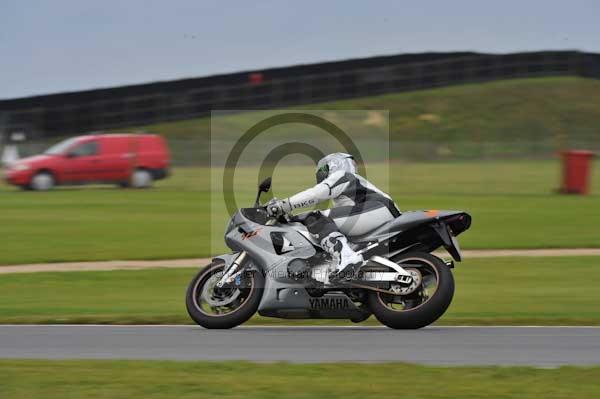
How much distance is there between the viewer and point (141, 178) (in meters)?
31.8

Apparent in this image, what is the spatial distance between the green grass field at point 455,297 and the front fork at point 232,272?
3.33 ft

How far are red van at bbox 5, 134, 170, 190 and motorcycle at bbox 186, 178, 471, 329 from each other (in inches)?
829

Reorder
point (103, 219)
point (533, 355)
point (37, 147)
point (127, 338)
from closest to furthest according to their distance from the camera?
1. point (533, 355)
2. point (127, 338)
3. point (103, 219)
4. point (37, 147)

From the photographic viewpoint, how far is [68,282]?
49.8ft

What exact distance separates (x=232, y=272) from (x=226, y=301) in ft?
0.87

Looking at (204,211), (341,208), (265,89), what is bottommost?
(341,208)

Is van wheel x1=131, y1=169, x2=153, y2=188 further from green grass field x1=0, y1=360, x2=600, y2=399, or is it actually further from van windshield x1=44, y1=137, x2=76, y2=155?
green grass field x1=0, y1=360, x2=600, y2=399

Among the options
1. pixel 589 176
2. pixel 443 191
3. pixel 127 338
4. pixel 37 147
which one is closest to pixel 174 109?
pixel 37 147

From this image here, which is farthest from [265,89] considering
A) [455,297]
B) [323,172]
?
[323,172]

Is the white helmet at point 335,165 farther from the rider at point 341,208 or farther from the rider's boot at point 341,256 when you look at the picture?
the rider's boot at point 341,256

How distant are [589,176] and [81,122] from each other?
19.1 meters

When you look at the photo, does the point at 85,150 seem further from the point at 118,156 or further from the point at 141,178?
the point at 141,178

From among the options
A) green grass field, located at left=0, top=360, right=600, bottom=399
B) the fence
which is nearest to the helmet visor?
green grass field, located at left=0, top=360, right=600, bottom=399

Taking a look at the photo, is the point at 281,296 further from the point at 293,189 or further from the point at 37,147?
the point at 37,147
